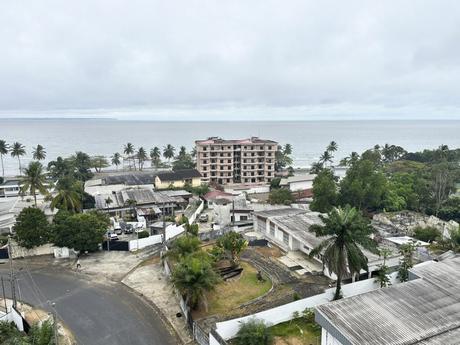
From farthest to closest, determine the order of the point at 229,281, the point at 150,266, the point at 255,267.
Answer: the point at 150,266, the point at 255,267, the point at 229,281

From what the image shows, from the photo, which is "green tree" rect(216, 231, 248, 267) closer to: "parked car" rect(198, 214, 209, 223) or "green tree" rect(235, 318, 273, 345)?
"green tree" rect(235, 318, 273, 345)

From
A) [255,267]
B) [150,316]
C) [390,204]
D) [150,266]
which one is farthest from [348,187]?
[150,316]

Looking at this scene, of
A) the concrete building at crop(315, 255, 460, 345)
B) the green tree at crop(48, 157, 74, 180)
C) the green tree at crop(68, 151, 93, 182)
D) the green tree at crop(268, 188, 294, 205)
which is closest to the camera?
the concrete building at crop(315, 255, 460, 345)

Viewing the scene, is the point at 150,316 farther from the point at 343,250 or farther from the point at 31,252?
the point at 31,252

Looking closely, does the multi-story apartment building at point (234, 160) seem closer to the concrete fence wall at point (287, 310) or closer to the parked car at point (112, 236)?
the parked car at point (112, 236)

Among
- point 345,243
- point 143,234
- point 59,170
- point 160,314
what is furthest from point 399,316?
point 59,170

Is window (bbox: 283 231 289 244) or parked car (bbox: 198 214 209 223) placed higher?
window (bbox: 283 231 289 244)

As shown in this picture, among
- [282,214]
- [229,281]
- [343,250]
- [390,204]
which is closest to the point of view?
[343,250]

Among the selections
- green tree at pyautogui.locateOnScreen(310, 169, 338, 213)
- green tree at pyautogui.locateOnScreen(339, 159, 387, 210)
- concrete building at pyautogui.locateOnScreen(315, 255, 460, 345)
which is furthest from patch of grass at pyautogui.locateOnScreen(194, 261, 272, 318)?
green tree at pyautogui.locateOnScreen(339, 159, 387, 210)

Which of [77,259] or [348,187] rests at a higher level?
[348,187]
